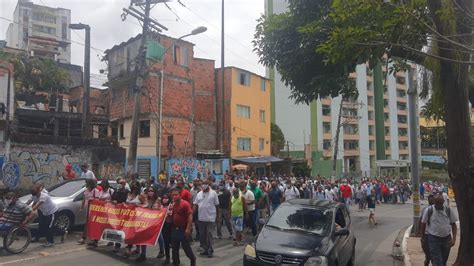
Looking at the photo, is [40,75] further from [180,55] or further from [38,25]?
[38,25]

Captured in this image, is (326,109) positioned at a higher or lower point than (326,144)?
higher

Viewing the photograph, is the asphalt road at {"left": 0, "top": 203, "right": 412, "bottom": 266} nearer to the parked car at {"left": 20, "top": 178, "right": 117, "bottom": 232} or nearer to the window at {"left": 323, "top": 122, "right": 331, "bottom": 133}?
the parked car at {"left": 20, "top": 178, "right": 117, "bottom": 232}

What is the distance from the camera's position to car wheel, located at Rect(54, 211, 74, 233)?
41.7 feet

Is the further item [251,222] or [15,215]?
[251,222]

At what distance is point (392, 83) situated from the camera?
265 feet

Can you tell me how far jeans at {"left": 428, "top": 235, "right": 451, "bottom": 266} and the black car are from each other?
1.58 metres

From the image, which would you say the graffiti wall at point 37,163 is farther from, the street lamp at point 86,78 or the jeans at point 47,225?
the jeans at point 47,225

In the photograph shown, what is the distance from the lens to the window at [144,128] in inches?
1353

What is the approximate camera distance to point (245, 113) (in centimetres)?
4272

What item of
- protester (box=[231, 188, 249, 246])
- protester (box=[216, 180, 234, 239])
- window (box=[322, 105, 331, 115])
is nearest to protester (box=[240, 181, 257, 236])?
protester (box=[216, 180, 234, 239])

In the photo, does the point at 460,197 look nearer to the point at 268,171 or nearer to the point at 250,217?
the point at 250,217

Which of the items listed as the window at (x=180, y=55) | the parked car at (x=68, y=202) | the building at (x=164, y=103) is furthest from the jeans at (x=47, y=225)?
the window at (x=180, y=55)

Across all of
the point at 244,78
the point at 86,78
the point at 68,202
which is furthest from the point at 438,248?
the point at 244,78

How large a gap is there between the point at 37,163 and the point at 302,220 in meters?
14.9
